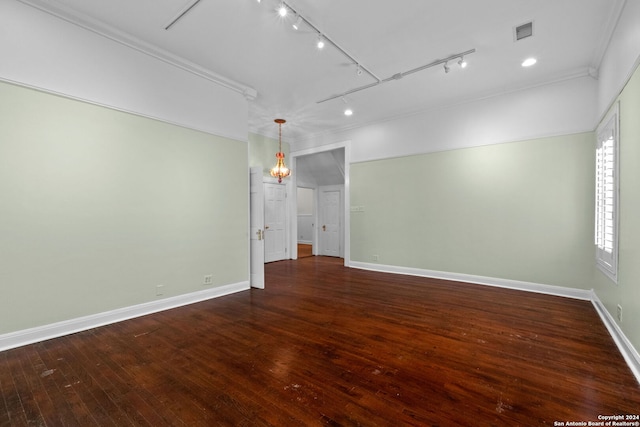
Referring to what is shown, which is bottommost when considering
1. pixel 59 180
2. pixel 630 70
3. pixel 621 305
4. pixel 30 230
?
pixel 621 305

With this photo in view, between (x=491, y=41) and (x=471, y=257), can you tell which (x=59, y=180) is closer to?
(x=491, y=41)

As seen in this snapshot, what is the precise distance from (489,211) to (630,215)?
2397 mm

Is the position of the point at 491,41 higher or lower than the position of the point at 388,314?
higher

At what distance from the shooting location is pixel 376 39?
11.4ft

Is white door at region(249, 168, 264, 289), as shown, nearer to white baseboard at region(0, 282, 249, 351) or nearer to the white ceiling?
white baseboard at region(0, 282, 249, 351)

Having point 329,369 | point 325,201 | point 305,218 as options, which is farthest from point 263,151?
point 329,369

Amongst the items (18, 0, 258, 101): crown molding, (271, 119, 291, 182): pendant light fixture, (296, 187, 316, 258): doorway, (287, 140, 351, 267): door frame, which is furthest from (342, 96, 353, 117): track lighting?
(296, 187, 316, 258): doorway

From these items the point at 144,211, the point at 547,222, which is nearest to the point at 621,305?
the point at 547,222

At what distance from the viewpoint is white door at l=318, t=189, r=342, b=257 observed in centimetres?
864

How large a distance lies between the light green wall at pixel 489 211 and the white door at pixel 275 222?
2.41 metres

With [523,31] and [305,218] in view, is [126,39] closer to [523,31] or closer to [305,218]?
[523,31]

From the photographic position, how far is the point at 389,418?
69.6 inches

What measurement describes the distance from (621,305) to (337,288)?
3.48 m

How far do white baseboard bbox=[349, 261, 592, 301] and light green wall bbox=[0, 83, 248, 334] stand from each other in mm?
3518
